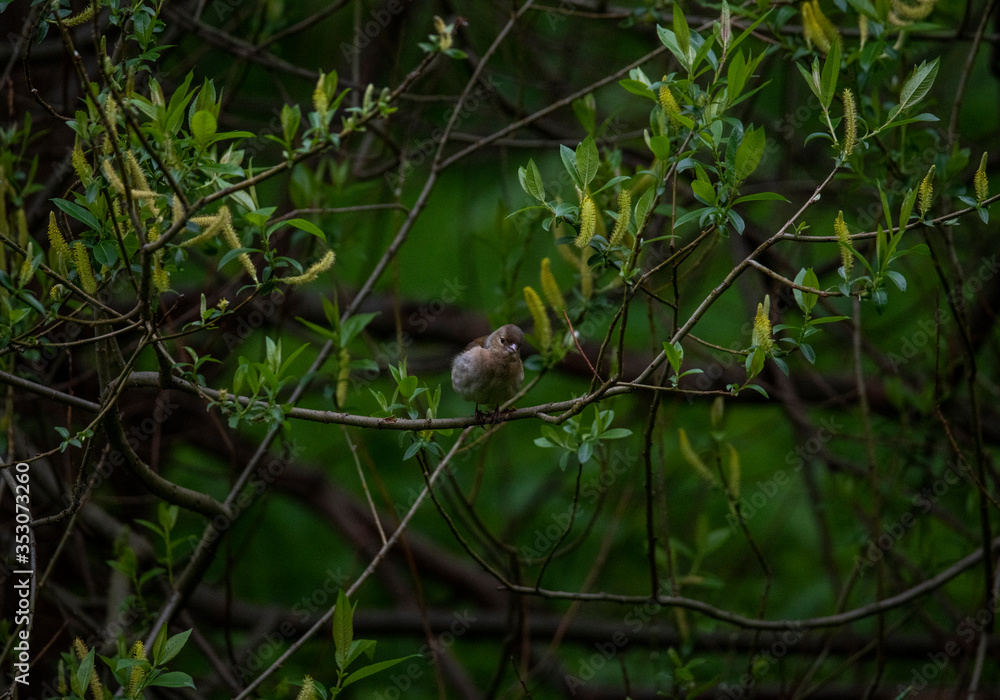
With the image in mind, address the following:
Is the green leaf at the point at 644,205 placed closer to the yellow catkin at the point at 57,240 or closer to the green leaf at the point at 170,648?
the yellow catkin at the point at 57,240

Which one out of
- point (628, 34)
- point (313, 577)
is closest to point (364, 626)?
point (313, 577)

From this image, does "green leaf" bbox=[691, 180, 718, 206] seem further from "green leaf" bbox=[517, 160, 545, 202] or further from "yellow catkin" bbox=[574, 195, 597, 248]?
"green leaf" bbox=[517, 160, 545, 202]

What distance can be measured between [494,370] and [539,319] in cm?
99

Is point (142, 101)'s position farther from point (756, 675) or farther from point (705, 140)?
point (756, 675)

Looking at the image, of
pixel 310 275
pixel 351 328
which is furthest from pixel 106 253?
pixel 351 328

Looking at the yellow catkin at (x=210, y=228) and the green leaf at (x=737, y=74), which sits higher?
the green leaf at (x=737, y=74)

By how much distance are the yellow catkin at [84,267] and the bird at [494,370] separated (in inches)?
71.4

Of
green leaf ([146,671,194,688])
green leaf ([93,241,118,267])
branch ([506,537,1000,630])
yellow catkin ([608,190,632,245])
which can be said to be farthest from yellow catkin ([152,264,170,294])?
branch ([506,537,1000,630])

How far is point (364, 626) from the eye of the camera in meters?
5.53

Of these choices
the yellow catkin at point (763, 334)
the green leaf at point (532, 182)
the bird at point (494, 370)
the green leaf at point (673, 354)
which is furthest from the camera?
the bird at point (494, 370)

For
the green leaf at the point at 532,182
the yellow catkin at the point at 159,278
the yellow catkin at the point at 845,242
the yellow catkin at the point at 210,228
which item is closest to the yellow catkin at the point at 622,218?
the green leaf at the point at 532,182

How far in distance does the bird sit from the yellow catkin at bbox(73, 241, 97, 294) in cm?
181

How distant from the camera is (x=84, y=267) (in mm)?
2312

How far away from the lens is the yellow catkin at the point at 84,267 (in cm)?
231
